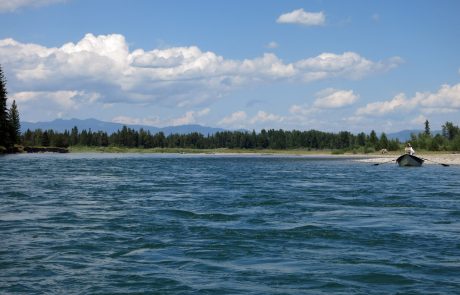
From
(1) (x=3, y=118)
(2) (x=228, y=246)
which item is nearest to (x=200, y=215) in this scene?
(2) (x=228, y=246)

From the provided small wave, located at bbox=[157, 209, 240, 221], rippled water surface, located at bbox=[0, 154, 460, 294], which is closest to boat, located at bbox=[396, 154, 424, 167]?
rippled water surface, located at bbox=[0, 154, 460, 294]

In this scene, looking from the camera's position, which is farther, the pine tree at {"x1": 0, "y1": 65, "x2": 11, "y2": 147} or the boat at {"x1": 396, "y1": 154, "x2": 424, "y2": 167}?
the pine tree at {"x1": 0, "y1": 65, "x2": 11, "y2": 147}

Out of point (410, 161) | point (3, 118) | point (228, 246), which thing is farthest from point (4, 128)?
point (228, 246)

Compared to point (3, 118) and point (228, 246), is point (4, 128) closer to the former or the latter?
point (3, 118)

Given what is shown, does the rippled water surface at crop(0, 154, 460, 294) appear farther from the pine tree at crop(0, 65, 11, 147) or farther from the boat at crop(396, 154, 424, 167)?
the pine tree at crop(0, 65, 11, 147)

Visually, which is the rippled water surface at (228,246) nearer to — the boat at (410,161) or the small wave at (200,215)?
the small wave at (200,215)

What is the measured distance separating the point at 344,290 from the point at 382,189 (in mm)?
29497

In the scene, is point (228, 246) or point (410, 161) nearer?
point (228, 246)

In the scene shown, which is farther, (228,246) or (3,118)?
(3,118)

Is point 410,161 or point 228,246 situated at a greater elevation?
point 410,161

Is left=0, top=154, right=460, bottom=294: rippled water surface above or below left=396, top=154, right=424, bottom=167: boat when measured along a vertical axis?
below

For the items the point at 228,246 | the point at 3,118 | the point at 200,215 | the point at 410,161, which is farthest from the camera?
the point at 3,118

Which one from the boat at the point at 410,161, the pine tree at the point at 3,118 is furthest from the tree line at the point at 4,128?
the boat at the point at 410,161

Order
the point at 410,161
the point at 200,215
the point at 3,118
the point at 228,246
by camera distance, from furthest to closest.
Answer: the point at 3,118 < the point at 410,161 < the point at 200,215 < the point at 228,246
